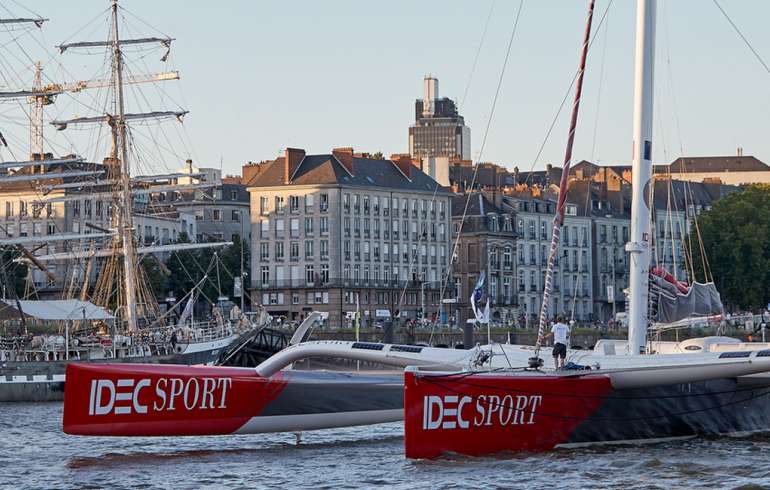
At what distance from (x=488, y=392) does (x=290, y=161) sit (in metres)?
84.5

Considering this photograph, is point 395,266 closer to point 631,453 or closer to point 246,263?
point 246,263

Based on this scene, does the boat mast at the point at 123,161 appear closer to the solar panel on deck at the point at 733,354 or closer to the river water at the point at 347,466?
the river water at the point at 347,466

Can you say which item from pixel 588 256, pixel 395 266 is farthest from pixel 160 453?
pixel 588 256

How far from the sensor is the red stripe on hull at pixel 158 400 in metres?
29.8

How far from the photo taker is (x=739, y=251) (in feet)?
326

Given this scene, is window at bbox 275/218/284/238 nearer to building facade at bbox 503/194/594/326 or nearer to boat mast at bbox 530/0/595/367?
building facade at bbox 503/194/594/326

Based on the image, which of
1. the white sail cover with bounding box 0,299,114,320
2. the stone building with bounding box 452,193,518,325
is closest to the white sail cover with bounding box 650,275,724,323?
the white sail cover with bounding box 0,299,114,320

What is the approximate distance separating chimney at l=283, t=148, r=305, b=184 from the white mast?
8038cm

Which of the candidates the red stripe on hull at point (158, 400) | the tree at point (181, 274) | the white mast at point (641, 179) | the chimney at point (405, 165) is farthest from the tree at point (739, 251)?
the red stripe on hull at point (158, 400)

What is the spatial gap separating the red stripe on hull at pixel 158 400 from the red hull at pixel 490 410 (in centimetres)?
537

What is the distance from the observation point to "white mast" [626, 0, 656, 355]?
29094 millimetres

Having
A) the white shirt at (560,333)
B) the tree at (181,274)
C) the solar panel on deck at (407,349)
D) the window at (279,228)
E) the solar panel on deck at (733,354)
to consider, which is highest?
the window at (279,228)

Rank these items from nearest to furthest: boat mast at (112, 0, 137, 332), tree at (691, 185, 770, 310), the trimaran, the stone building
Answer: the trimaran → boat mast at (112, 0, 137, 332) → tree at (691, 185, 770, 310) → the stone building

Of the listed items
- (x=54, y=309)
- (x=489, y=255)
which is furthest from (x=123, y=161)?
(x=489, y=255)
